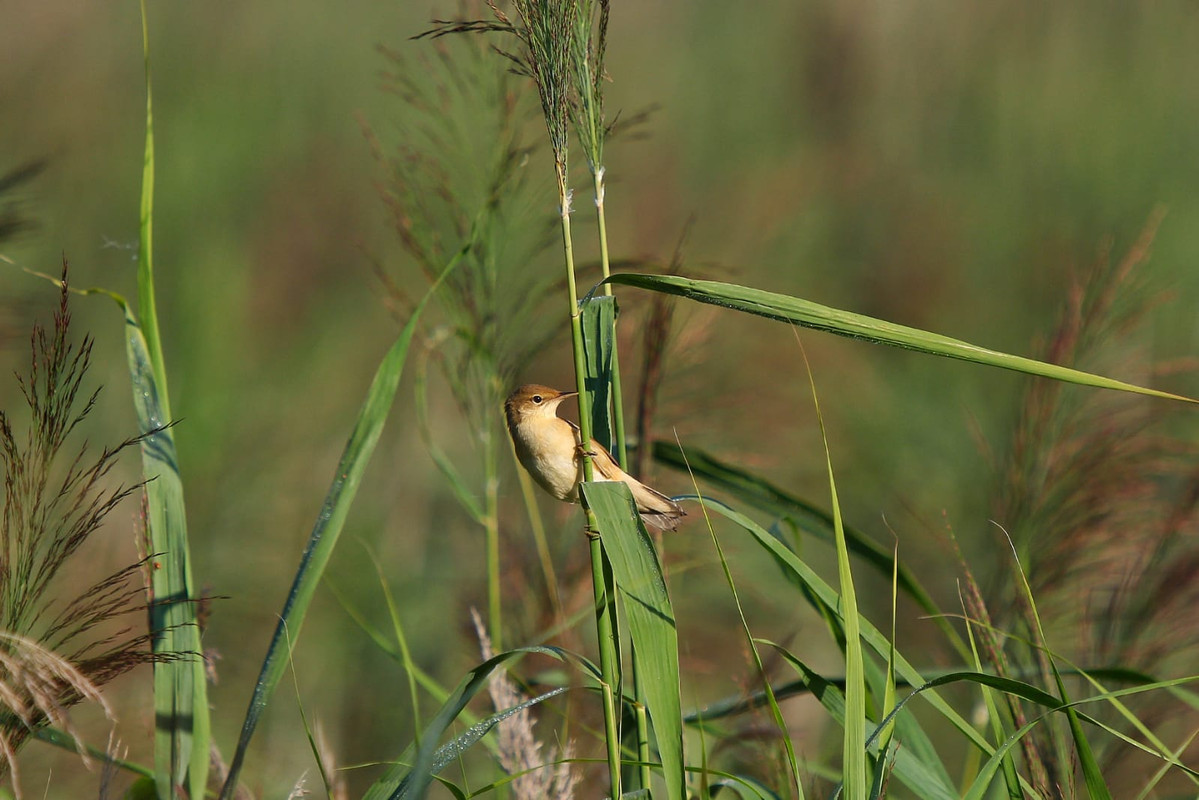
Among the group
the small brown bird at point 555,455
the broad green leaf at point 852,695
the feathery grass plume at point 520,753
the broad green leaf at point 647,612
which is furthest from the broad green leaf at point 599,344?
the feathery grass plume at point 520,753

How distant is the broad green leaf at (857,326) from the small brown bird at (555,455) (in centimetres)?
44

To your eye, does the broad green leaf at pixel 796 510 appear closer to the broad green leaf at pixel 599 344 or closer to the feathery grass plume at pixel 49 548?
the broad green leaf at pixel 599 344

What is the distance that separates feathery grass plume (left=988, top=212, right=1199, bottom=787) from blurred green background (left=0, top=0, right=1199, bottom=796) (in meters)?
1.06

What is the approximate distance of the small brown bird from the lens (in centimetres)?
182

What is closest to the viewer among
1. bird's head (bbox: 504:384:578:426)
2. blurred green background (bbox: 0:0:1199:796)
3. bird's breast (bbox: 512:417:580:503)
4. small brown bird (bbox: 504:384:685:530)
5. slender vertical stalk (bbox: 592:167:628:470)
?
slender vertical stalk (bbox: 592:167:628:470)

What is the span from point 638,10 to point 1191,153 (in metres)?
3.57

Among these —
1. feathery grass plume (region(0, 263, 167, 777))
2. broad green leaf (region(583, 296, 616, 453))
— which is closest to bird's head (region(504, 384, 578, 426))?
broad green leaf (region(583, 296, 616, 453))

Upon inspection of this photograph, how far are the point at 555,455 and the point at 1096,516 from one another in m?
1.21

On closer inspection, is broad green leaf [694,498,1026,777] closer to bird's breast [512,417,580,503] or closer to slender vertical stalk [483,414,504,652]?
bird's breast [512,417,580,503]

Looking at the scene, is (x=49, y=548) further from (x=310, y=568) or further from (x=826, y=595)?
(x=826, y=595)

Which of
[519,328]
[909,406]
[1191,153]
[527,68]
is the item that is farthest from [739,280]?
[527,68]

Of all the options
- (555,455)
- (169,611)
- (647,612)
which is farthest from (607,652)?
(555,455)

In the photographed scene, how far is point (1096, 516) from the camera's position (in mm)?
2277

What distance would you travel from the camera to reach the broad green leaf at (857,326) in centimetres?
114
